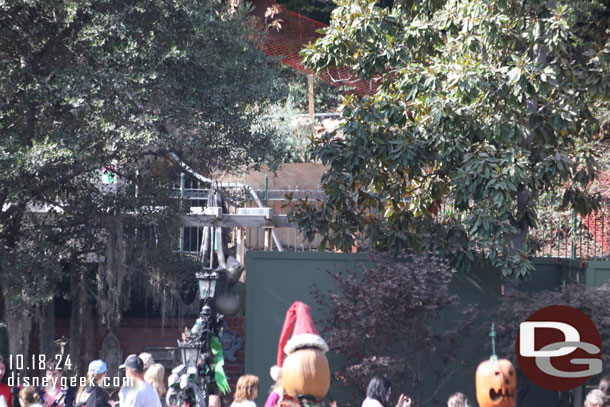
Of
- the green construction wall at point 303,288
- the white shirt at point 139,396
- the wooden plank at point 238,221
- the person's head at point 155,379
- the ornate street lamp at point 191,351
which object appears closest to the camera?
the white shirt at point 139,396

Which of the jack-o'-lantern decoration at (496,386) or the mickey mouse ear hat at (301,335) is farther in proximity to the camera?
the jack-o'-lantern decoration at (496,386)

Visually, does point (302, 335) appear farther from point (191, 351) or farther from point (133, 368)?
point (191, 351)

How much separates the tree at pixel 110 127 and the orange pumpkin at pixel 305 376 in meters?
5.61

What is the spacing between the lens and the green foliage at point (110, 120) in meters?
10.9

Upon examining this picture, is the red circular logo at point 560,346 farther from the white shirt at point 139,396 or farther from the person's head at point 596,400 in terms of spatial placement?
the white shirt at point 139,396

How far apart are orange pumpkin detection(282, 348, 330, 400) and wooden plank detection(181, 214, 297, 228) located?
680cm

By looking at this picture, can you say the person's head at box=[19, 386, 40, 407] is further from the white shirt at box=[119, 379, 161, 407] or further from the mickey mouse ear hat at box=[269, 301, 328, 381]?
the mickey mouse ear hat at box=[269, 301, 328, 381]

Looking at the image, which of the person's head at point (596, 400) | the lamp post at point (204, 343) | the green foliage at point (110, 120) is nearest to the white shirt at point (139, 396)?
the lamp post at point (204, 343)

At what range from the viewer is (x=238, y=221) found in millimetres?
12852

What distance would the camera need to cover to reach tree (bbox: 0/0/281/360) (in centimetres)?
1091

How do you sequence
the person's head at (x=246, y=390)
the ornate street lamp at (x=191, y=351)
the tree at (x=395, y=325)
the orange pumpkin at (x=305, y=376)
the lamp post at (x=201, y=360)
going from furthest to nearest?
the tree at (x=395, y=325) → the ornate street lamp at (x=191, y=351) → the lamp post at (x=201, y=360) → the person's head at (x=246, y=390) → the orange pumpkin at (x=305, y=376)

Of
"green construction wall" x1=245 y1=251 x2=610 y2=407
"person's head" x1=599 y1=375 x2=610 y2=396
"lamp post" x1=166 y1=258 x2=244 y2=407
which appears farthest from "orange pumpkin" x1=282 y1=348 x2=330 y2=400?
Answer: "green construction wall" x1=245 y1=251 x2=610 y2=407

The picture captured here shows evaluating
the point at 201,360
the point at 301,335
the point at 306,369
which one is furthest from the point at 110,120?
the point at 306,369

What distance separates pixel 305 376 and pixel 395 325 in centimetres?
543
